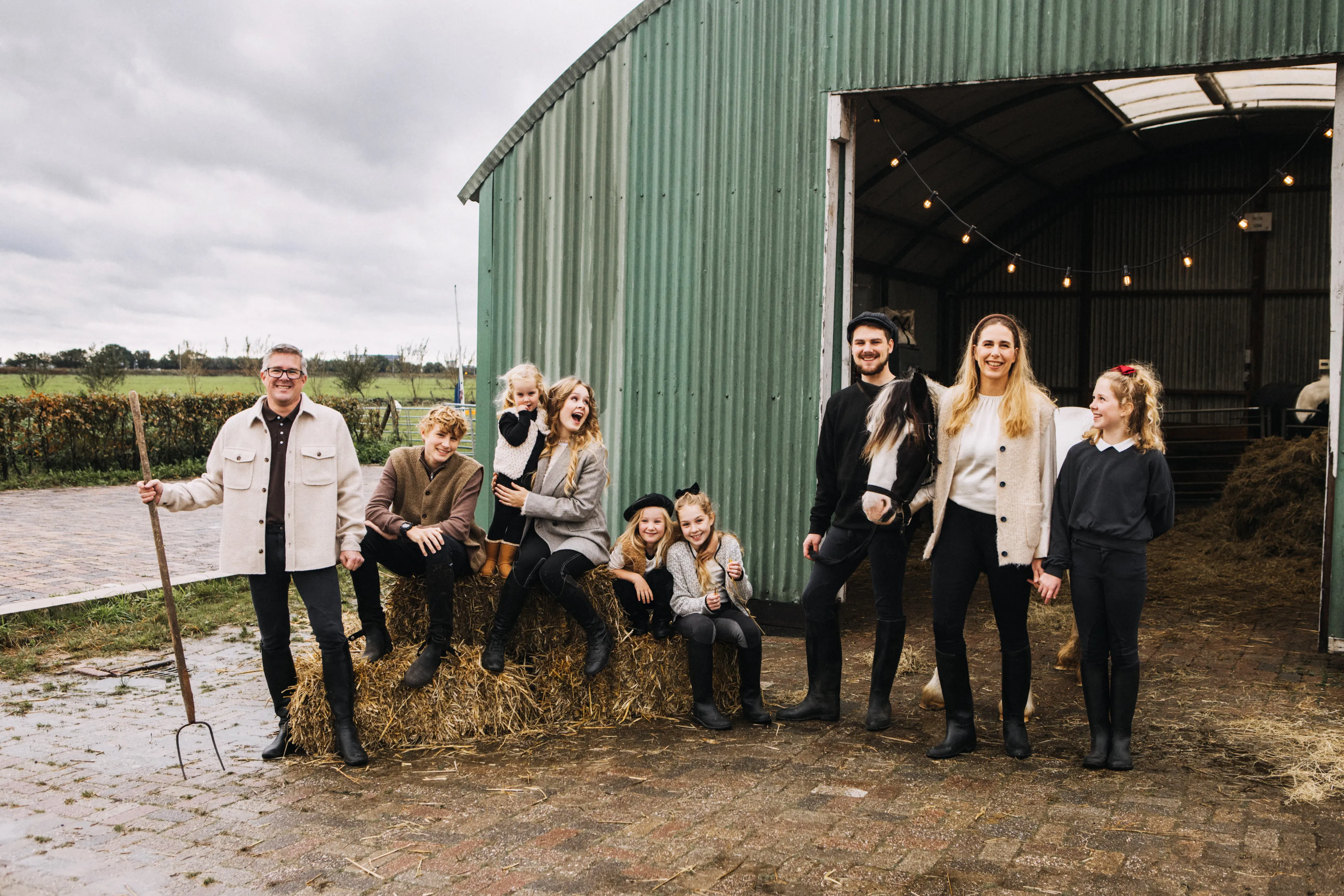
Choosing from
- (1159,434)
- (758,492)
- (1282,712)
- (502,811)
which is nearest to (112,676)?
(502,811)

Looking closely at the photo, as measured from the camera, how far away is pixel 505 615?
510 centimetres

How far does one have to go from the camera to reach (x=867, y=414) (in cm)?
471

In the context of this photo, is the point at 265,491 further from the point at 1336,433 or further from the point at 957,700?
the point at 1336,433

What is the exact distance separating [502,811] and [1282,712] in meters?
3.79

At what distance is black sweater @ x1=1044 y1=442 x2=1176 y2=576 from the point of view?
14.1 ft

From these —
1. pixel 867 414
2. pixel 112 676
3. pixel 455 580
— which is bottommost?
pixel 112 676

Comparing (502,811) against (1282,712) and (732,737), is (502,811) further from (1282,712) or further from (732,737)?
(1282,712)

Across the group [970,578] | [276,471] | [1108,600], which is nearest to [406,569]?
[276,471]

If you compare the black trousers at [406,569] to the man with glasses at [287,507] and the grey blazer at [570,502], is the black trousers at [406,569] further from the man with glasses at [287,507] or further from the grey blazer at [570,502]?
the grey blazer at [570,502]

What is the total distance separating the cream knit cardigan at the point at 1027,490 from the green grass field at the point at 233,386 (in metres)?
18.8

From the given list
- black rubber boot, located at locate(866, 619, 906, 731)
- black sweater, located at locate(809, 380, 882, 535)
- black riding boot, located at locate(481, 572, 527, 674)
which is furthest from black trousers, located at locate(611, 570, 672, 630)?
black rubber boot, located at locate(866, 619, 906, 731)

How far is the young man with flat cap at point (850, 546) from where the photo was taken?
4.75 metres

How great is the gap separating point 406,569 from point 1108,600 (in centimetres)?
309

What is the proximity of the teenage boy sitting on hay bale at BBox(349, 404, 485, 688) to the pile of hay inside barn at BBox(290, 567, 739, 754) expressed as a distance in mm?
79
